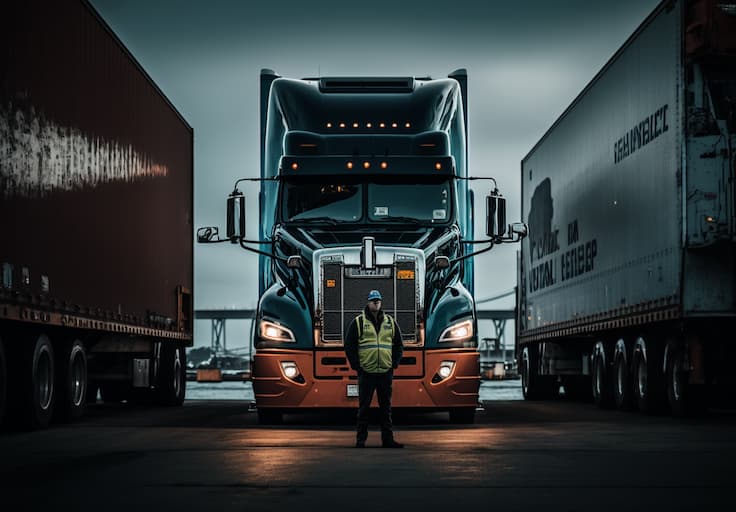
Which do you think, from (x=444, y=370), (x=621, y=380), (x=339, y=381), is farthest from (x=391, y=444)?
(x=621, y=380)

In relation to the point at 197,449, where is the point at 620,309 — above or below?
above

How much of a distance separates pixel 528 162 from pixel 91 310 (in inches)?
580

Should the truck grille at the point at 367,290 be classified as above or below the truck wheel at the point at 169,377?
above

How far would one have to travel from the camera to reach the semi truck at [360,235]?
60.3ft

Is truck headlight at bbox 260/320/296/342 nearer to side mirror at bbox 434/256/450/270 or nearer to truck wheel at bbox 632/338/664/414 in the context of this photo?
side mirror at bbox 434/256/450/270

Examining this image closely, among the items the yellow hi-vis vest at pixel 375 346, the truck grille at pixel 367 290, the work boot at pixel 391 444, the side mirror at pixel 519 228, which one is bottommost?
the work boot at pixel 391 444

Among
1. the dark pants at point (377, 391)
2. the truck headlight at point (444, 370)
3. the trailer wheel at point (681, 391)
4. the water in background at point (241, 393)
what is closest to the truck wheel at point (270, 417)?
the truck headlight at point (444, 370)

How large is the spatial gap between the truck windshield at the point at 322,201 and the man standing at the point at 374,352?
391 cm

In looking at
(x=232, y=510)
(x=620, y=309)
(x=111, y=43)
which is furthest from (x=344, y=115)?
(x=232, y=510)

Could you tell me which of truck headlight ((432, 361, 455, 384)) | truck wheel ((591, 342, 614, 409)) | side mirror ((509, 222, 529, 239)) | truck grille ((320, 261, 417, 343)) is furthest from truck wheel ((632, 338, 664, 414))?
truck grille ((320, 261, 417, 343))

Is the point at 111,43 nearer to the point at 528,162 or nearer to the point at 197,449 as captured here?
the point at 197,449

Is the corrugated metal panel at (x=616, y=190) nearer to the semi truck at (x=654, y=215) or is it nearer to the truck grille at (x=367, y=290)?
the semi truck at (x=654, y=215)

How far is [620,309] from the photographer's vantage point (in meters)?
22.8

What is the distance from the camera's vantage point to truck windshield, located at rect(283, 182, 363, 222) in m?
19.4
